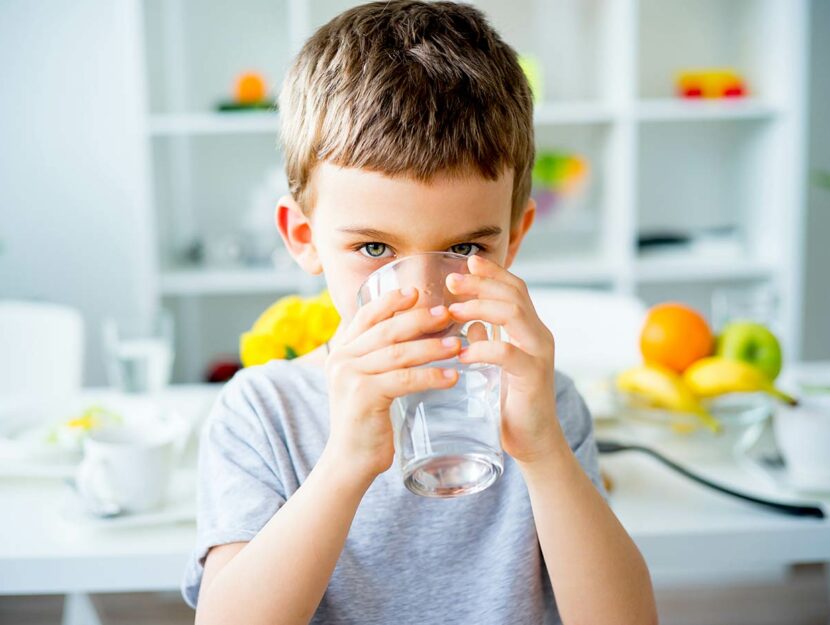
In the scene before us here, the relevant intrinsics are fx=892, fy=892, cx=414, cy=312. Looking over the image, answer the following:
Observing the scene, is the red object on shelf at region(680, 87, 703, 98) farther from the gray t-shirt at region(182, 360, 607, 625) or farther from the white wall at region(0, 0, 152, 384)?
the gray t-shirt at region(182, 360, 607, 625)

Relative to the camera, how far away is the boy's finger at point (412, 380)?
0.61m

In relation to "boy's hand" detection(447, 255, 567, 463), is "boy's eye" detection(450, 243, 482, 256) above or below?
above

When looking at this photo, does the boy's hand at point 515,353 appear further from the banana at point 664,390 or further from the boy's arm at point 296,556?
the banana at point 664,390

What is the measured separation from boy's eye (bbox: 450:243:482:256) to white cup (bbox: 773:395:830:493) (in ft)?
1.77

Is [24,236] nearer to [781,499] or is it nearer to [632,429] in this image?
[632,429]

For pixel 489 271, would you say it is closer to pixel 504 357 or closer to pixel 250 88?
pixel 504 357

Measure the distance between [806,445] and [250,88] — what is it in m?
2.37

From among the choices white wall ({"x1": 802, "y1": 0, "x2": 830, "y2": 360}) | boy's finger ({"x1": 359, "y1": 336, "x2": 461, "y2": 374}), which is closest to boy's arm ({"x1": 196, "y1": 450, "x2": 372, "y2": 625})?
boy's finger ({"x1": 359, "y1": 336, "x2": 461, "y2": 374})

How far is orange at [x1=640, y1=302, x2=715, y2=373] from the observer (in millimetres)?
1340

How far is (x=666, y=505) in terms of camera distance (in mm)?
1012

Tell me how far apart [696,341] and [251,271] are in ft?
6.48

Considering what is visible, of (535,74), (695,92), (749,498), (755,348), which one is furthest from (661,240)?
(749,498)

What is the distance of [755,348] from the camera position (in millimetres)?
1344

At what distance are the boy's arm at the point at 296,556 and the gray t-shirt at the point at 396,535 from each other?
91 millimetres
